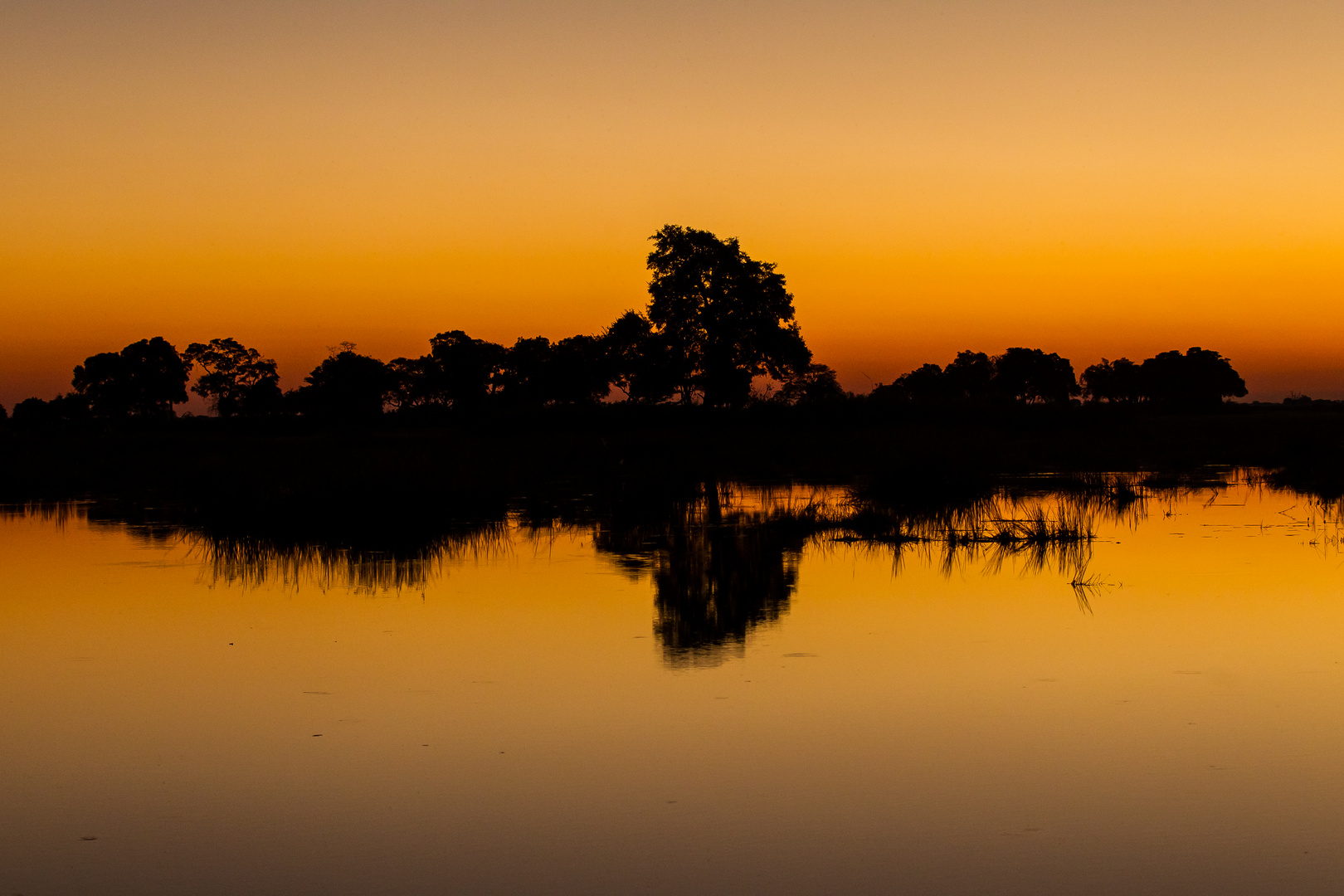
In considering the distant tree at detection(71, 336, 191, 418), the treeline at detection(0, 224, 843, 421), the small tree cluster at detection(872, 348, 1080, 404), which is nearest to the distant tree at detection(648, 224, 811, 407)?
the treeline at detection(0, 224, 843, 421)

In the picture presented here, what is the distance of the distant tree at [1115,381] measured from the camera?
535ft

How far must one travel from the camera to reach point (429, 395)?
114m

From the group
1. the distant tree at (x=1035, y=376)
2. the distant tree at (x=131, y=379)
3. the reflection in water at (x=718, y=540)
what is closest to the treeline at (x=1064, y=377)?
the distant tree at (x=1035, y=376)

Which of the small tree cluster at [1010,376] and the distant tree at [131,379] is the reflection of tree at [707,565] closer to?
the distant tree at [131,379]

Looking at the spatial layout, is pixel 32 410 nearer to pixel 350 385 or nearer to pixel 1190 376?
pixel 350 385

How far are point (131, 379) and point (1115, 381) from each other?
130 metres

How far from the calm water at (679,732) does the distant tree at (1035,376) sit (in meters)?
146

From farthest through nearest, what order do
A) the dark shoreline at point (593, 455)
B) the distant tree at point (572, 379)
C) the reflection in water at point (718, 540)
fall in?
1. the distant tree at point (572, 379)
2. the dark shoreline at point (593, 455)
3. the reflection in water at point (718, 540)

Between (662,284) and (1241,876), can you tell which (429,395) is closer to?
(662,284)

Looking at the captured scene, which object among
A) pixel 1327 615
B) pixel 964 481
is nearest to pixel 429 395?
pixel 964 481

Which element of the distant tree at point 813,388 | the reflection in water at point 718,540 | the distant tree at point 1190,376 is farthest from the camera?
the distant tree at point 1190,376

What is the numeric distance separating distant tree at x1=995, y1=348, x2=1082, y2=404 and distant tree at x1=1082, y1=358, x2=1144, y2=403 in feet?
14.4

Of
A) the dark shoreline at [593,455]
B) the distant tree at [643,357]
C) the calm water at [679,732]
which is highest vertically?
the distant tree at [643,357]

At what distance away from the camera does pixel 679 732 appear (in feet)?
22.3
